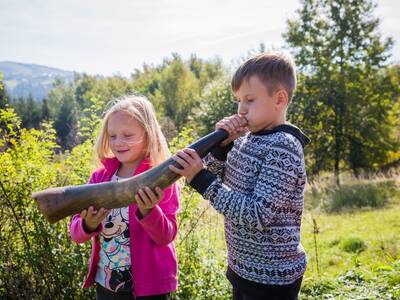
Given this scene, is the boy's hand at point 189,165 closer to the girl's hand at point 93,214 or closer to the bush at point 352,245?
the girl's hand at point 93,214

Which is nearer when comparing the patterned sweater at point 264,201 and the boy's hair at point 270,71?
the patterned sweater at point 264,201

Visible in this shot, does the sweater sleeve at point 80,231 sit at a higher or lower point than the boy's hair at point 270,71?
lower

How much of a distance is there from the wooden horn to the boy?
0.31 ft

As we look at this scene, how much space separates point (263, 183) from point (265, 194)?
5 cm

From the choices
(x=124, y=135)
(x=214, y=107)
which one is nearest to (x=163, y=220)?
(x=124, y=135)

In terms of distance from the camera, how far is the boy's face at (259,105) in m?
1.97

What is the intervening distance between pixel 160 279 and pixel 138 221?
0.39 meters

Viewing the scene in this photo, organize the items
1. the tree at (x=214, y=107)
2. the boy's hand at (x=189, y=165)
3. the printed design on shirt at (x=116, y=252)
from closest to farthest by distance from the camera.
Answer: the boy's hand at (x=189, y=165) → the printed design on shirt at (x=116, y=252) → the tree at (x=214, y=107)

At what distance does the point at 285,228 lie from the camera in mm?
1989

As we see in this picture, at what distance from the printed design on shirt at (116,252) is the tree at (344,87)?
17747 mm

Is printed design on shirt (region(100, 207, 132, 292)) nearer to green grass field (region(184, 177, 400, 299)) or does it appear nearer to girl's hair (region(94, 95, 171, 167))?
girl's hair (region(94, 95, 171, 167))

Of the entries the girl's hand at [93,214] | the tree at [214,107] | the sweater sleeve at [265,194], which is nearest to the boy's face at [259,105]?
the sweater sleeve at [265,194]

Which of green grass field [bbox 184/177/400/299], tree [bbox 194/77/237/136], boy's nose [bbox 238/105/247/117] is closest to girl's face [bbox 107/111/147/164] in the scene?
boy's nose [bbox 238/105/247/117]

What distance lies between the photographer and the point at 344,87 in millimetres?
19500
